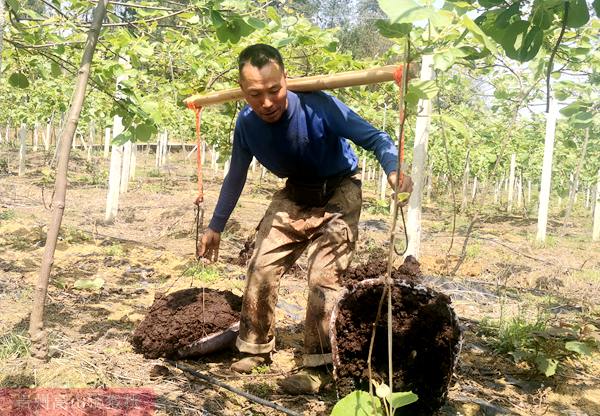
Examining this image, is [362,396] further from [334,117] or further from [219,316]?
[219,316]

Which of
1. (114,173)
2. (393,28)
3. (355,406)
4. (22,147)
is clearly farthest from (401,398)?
(22,147)

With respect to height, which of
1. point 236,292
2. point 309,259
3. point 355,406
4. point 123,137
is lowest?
point 236,292

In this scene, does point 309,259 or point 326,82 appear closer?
point 326,82

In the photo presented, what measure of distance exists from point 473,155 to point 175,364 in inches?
768

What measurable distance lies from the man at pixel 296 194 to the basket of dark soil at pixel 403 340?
281 mm

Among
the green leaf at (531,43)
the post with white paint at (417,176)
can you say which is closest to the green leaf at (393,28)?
the green leaf at (531,43)

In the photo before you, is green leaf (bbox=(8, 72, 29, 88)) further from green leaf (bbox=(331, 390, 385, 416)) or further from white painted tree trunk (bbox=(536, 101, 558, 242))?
white painted tree trunk (bbox=(536, 101, 558, 242))

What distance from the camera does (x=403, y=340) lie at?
2404mm

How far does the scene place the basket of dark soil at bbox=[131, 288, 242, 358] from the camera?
3.11 meters

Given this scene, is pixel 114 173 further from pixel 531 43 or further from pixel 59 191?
pixel 531 43

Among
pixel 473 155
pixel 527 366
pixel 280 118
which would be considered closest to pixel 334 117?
pixel 280 118

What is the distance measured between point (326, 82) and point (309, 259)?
94 centimetres

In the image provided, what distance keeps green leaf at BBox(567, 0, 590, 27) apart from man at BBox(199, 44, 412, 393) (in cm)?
92

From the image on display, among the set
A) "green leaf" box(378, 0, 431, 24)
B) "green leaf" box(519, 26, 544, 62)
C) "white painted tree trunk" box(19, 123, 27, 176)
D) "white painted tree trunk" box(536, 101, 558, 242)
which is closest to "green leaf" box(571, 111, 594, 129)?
"green leaf" box(519, 26, 544, 62)
